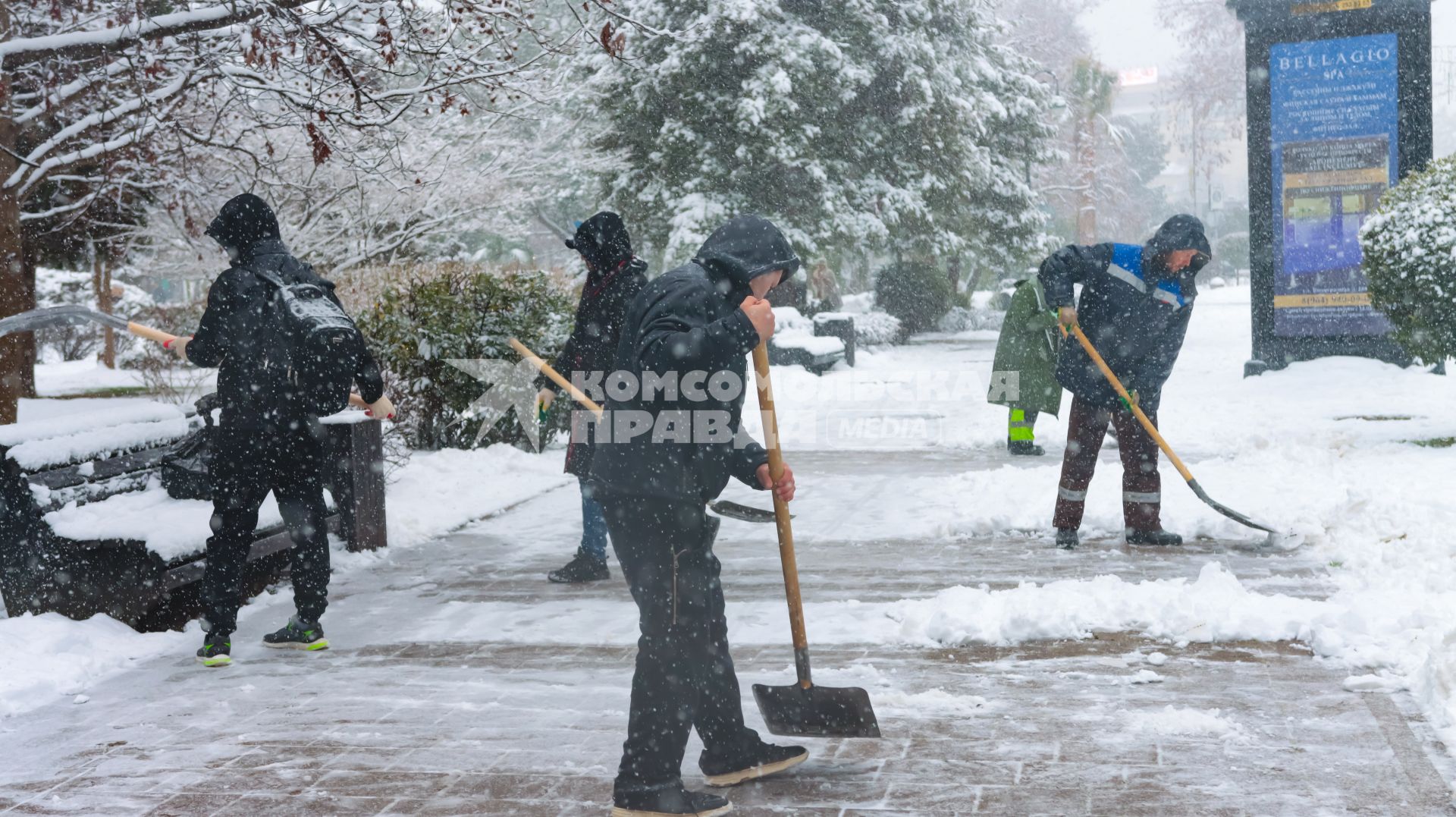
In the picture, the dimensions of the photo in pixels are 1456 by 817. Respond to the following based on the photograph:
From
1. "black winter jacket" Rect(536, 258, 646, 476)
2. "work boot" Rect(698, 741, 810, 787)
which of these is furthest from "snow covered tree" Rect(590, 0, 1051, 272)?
"work boot" Rect(698, 741, 810, 787)

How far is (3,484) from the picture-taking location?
18.4ft

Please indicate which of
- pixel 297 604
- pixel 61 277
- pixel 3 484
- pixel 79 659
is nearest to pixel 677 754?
pixel 297 604

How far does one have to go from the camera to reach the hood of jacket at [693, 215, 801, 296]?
142 inches

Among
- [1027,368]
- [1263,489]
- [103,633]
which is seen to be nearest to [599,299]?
[103,633]

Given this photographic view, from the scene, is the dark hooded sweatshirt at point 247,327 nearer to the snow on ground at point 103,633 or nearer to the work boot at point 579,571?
the snow on ground at point 103,633

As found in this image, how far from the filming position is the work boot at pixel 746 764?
12.5ft

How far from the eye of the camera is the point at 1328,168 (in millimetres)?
15031

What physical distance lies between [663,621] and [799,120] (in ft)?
64.6

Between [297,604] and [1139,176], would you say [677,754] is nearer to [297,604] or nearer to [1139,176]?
[297,604]

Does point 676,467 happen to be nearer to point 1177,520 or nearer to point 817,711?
point 817,711

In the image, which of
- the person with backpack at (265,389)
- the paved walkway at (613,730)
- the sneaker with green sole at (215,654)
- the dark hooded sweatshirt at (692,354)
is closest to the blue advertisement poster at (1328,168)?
the paved walkway at (613,730)

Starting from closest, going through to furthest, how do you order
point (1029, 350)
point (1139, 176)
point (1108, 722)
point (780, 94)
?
point (1108, 722)
point (1029, 350)
point (780, 94)
point (1139, 176)

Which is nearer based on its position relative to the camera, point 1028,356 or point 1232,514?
point 1232,514

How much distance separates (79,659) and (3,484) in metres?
0.89
